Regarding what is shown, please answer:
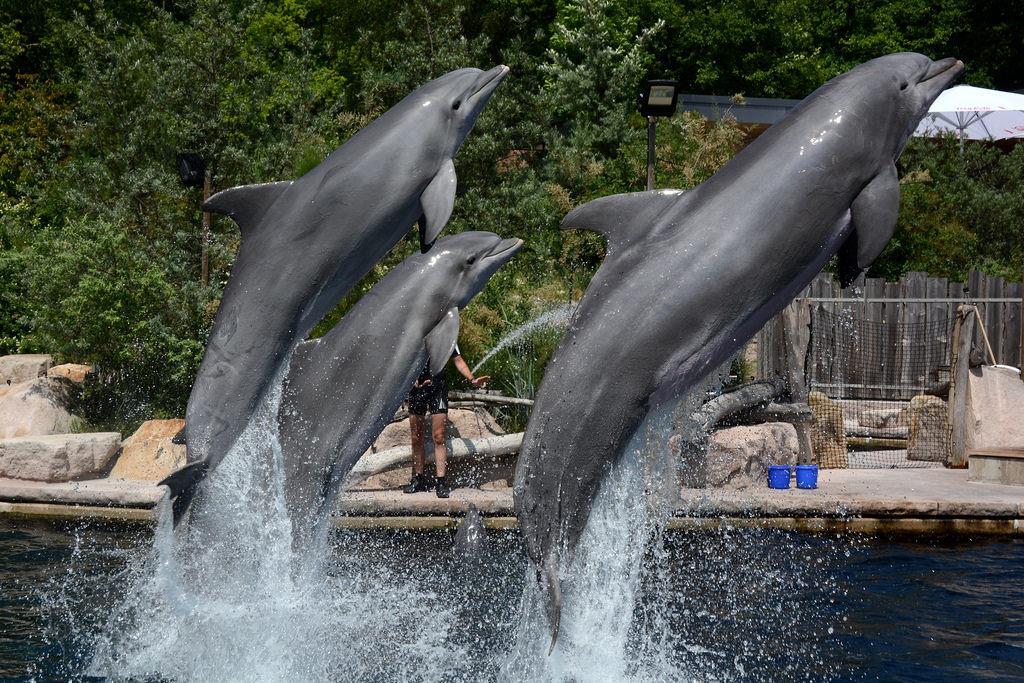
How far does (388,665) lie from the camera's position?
6.48 meters

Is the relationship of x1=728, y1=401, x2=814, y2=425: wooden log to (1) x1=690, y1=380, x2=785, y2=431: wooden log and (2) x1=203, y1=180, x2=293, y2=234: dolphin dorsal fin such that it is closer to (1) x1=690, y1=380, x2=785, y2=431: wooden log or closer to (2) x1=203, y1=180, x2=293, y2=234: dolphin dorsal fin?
(1) x1=690, y1=380, x2=785, y2=431: wooden log

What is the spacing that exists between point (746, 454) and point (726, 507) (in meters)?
Result: 1.26

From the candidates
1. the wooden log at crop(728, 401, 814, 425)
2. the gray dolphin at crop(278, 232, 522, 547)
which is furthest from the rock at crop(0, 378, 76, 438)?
the gray dolphin at crop(278, 232, 522, 547)

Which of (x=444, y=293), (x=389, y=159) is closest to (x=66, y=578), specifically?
(x=444, y=293)

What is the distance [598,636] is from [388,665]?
1238mm

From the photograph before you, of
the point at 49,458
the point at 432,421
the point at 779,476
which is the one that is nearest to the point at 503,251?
the point at 432,421

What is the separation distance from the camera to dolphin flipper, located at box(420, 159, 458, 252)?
17.5 feet

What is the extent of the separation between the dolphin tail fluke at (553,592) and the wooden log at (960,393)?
8.95 m

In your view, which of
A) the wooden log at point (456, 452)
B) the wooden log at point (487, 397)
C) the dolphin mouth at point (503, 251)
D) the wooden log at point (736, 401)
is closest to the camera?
the dolphin mouth at point (503, 251)

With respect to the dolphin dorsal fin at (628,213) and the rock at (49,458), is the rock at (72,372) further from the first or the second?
the dolphin dorsal fin at (628,213)

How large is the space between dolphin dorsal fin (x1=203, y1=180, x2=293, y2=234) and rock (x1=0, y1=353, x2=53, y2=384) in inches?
399

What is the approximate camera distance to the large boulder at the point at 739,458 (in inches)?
432

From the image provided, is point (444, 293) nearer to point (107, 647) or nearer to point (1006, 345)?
point (107, 647)

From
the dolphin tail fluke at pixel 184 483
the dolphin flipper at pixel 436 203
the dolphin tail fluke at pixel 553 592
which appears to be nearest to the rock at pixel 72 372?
the dolphin tail fluke at pixel 184 483
